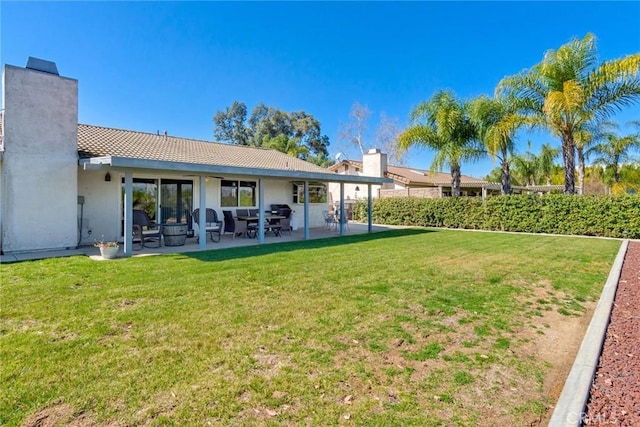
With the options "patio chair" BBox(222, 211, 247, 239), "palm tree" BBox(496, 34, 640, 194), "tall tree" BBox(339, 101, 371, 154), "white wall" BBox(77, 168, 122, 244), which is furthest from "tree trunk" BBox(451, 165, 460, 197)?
"tall tree" BBox(339, 101, 371, 154)

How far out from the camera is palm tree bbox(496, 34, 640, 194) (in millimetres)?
13781

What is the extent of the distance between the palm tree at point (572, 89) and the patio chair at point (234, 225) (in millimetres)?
13029

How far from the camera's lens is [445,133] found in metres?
17.6

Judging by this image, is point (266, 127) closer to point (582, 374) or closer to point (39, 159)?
point (39, 159)

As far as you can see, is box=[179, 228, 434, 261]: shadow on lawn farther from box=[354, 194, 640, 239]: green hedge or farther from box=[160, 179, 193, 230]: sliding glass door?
box=[354, 194, 640, 239]: green hedge

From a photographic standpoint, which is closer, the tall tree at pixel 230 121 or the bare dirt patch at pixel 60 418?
the bare dirt patch at pixel 60 418

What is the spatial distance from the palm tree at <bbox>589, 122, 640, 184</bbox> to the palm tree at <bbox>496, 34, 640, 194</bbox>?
20.7 ft

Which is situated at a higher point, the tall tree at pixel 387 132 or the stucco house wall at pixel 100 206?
the tall tree at pixel 387 132

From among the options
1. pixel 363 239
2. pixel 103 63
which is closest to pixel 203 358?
pixel 363 239

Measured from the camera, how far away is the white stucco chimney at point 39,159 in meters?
8.84

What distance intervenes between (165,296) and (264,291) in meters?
1.53

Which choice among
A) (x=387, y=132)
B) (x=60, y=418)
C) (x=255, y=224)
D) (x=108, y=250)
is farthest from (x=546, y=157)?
(x=60, y=418)

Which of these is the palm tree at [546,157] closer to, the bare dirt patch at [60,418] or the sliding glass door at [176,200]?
the sliding glass door at [176,200]

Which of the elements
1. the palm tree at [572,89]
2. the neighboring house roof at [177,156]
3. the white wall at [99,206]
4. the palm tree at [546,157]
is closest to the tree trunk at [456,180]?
the palm tree at [572,89]
